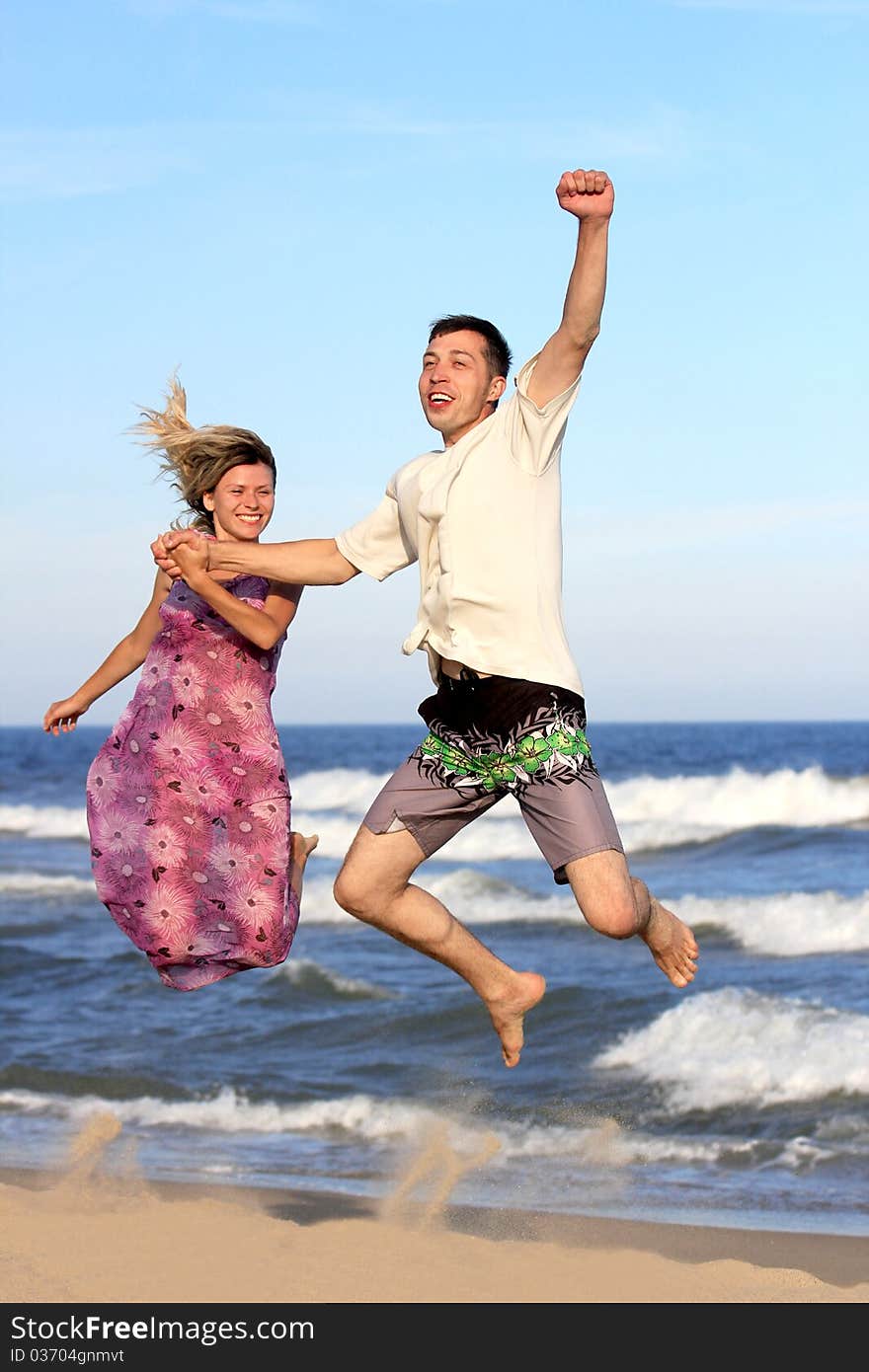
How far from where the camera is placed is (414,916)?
17.5 ft

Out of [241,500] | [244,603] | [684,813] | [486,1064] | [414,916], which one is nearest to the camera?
[414,916]

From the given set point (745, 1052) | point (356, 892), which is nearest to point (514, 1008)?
point (356, 892)

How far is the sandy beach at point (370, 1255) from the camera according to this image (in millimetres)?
7262

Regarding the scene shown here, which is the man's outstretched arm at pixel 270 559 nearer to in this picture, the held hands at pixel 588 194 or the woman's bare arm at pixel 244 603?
the woman's bare arm at pixel 244 603

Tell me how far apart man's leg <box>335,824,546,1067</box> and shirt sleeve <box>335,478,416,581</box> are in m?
0.85

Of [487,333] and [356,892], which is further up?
[487,333]

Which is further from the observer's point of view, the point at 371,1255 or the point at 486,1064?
the point at 486,1064

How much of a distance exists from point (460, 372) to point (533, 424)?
14.0 inches

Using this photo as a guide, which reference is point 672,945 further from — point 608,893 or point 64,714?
point 64,714

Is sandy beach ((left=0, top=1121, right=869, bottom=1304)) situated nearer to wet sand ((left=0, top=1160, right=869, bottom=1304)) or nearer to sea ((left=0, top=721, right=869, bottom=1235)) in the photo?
wet sand ((left=0, top=1160, right=869, bottom=1304))

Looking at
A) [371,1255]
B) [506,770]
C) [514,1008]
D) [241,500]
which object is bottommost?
[371,1255]

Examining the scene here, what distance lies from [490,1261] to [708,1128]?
8.22 ft

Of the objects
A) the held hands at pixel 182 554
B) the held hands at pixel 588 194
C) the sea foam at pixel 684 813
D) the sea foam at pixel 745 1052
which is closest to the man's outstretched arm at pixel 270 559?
the held hands at pixel 182 554

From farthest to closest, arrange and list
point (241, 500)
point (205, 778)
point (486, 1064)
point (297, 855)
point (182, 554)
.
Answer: point (486, 1064) < point (297, 855) < point (205, 778) < point (241, 500) < point (182, 554)
